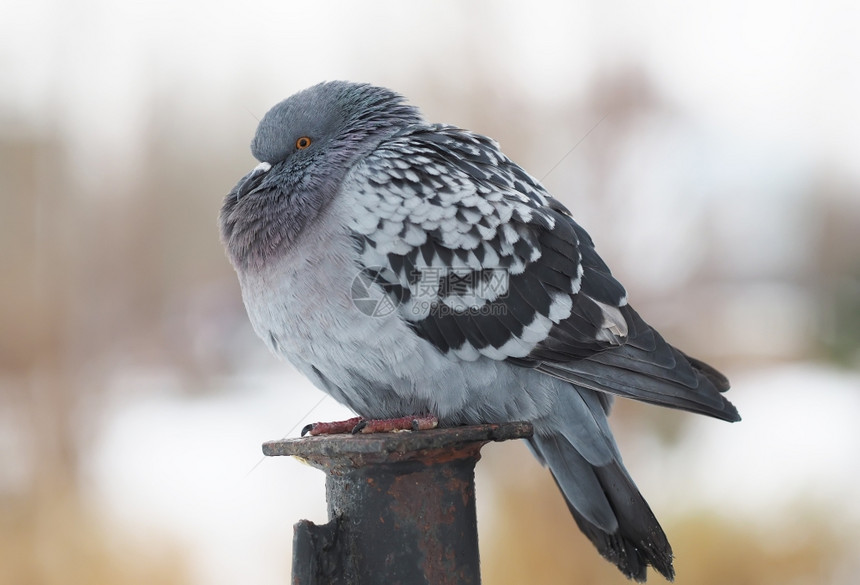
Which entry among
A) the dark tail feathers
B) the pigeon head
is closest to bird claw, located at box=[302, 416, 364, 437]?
the pigeon head

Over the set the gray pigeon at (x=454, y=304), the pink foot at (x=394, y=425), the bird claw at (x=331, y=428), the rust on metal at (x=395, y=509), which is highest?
the gray pigeon at (x=454, y=304)

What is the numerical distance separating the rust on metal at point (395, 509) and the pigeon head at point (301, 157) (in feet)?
3.05

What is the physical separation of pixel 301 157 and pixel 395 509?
1545 mm

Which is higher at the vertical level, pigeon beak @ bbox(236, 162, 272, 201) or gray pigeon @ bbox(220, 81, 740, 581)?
pigeon beak @ bbox(236, 162, 272, 201)

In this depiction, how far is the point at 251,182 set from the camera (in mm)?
3189

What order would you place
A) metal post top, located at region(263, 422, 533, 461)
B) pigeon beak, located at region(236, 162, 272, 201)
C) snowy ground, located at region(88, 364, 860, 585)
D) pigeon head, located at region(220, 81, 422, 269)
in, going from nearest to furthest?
metal post top, located at region(263, 422, 533, 461) < pigeon head, located at region(220, 81, 422, 269) < pigeon beak, located at region(236, 162, 272, 201) < snowy ground, located at region(88, 364, 860, 585)

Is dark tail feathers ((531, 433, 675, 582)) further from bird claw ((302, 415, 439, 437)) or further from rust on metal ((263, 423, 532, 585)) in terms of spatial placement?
rust on metal ((263, 423, 532, 585))

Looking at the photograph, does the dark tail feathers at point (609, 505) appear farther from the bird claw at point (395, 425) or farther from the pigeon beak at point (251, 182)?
the pigeon beak at point (251, 182)

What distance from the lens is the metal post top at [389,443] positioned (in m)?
2.19

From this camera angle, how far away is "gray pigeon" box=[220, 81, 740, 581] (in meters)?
2.69

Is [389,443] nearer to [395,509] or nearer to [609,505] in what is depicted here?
[395,509]

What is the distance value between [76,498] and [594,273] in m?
5.11

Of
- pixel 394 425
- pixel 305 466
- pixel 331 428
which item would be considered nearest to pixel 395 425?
pixel 394 425

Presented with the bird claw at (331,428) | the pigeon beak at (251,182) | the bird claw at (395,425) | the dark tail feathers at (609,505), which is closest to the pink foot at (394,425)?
the bird claw at (395,425)
